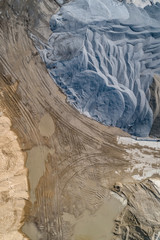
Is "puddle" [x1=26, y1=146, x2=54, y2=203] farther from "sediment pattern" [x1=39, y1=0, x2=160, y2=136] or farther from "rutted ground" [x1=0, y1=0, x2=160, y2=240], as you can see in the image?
"sediment pattern" [x1=39, y1=0, x2=160, y2=136]

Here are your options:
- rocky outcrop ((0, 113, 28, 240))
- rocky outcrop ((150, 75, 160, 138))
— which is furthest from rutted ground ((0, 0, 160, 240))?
rocky outcrop ((150, 75, 160, 138))

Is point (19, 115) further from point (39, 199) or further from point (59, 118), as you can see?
point (39, 199)

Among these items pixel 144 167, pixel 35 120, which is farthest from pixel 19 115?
pixel 144 167

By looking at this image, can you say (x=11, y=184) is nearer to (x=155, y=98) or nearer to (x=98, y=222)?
(x=98, y=222)

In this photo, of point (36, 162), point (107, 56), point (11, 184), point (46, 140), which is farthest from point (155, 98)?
point (11, 184)

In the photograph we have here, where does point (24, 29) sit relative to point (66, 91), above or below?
above

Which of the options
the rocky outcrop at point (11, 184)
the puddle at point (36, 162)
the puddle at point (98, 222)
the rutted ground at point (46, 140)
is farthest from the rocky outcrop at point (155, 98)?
the rocky outcrop at point (11, 184)
